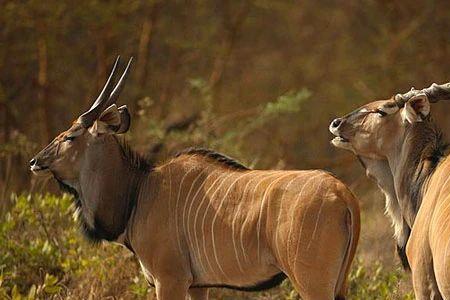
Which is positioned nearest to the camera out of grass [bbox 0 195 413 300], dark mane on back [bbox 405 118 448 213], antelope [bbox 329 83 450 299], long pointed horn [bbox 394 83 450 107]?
antelope [bbox 329 83 450 299]

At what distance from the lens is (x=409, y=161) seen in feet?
16.4

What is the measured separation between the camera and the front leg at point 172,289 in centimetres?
515

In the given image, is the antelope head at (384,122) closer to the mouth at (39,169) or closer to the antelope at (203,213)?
the antelope at (203,213)

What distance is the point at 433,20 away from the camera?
13.3 meters

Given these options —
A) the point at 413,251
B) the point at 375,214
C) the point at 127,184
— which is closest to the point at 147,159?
the point at 127,184

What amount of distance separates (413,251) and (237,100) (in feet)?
30.7

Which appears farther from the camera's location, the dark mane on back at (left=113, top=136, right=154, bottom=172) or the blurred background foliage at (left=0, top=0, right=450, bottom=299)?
the blurred background foliage at (left=0, top=0, right=450, bottom=299)

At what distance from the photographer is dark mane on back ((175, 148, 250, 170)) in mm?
5398

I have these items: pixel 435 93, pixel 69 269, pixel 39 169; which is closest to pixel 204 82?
pixel 69 269

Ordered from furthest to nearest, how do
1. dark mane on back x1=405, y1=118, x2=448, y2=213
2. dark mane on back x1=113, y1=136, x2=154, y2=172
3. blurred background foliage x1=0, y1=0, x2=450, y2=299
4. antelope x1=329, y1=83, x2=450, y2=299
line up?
blurred background foliage x1=0, y1=0, x2=450, y2=299
dark mane on back x1=113, y1=136, x2=154, y2=172
dark mane on back x1=405, y1=118, x2=448, y2=213
antelope x1=329, y1=83, x2=450, y2=299

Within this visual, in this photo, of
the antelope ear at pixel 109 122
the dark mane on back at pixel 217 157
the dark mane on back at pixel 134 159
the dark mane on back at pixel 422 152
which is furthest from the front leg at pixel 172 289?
the dark mane on back at pixel 422 152

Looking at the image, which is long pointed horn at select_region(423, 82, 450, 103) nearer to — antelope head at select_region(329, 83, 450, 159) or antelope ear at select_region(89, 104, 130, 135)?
antelope head at select_region(329, 83, 450, 159)

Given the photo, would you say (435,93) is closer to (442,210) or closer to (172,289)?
(442,210)

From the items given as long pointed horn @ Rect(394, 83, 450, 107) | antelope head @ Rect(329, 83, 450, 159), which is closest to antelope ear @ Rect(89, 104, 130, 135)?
antelope head @ Rect(329, 83, 450, 159)
